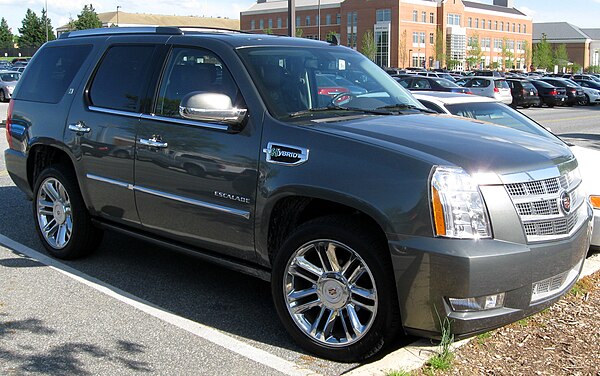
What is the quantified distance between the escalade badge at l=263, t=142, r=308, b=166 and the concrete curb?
1.21 m

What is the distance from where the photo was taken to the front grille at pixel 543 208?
3621mm

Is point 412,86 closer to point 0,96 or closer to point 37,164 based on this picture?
point 0,96

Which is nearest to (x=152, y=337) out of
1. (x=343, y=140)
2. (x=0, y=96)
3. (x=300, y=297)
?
(x=300, y=297)

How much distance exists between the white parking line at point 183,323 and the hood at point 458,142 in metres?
1.37

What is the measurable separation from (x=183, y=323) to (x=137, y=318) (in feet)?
1.09

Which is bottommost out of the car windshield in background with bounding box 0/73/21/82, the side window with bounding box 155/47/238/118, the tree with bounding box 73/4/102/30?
the side window with bounding box 155/47/238/118

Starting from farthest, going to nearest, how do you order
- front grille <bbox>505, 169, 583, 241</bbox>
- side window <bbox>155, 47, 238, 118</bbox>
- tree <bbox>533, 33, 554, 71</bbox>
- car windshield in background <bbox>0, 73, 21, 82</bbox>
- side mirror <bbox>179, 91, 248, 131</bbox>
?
tree <bbox>533, 33, 554, 71</bbox>
car windshield in background <bbox>0, 73, 21, 82</bbox>
side window <bbox>155, 47, 238, 118</bbox>
side mirror <bbox>179, 91, 248, 131</bbox>
front grille <bbox>505, 169, 583, 241</bbox>

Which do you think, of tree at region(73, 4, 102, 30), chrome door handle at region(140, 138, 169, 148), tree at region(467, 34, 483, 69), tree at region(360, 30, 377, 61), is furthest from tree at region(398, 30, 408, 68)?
chrome door handle at region(140, 138, 169, 148)

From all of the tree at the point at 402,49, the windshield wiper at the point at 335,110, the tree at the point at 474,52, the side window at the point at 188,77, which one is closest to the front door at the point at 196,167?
the side window at the point at 188,77

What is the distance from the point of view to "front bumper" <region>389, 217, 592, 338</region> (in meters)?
3.47

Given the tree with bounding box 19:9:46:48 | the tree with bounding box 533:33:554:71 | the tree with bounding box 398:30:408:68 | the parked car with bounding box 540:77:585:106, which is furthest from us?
the tree with bounding box 533:33:554:71

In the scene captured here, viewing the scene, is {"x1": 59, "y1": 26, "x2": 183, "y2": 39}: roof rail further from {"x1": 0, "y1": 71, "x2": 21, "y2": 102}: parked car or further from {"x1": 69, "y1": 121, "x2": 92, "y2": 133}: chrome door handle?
{"x1": 0, "y1": 71, "x2": 21, "y2": 102}: parked car

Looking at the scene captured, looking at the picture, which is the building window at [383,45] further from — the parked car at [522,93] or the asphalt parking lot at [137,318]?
the asphalt parking lot at [137,318]

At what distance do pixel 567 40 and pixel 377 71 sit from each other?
526ft
